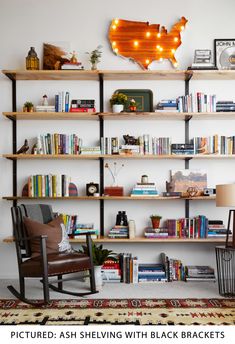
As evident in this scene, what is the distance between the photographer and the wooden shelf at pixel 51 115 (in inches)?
224

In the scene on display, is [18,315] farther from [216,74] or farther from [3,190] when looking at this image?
[216,74]

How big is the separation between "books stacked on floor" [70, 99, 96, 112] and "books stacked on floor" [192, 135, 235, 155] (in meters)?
1.24

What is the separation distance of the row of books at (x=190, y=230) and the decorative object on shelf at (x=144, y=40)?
1.83m

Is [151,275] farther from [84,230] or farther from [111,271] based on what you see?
[84,230]

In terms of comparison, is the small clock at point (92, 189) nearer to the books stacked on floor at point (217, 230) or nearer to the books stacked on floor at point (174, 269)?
the books stacked on floor at point (174, 269)

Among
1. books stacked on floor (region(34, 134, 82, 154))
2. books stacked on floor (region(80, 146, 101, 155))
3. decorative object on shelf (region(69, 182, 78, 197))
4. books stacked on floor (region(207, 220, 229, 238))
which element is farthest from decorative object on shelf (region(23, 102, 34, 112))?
books stacked on floor (region(207, 220, 229, 238))

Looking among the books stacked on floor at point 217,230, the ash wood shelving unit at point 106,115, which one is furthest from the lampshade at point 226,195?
the books stacked on floor at point 217,230

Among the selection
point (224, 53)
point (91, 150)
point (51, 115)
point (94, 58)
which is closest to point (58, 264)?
point (91, 150)

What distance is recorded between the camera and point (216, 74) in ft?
19.0

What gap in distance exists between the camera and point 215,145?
5.84 metres

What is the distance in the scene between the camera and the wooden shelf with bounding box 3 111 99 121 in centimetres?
568

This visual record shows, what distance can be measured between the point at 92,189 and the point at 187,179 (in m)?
1.11
